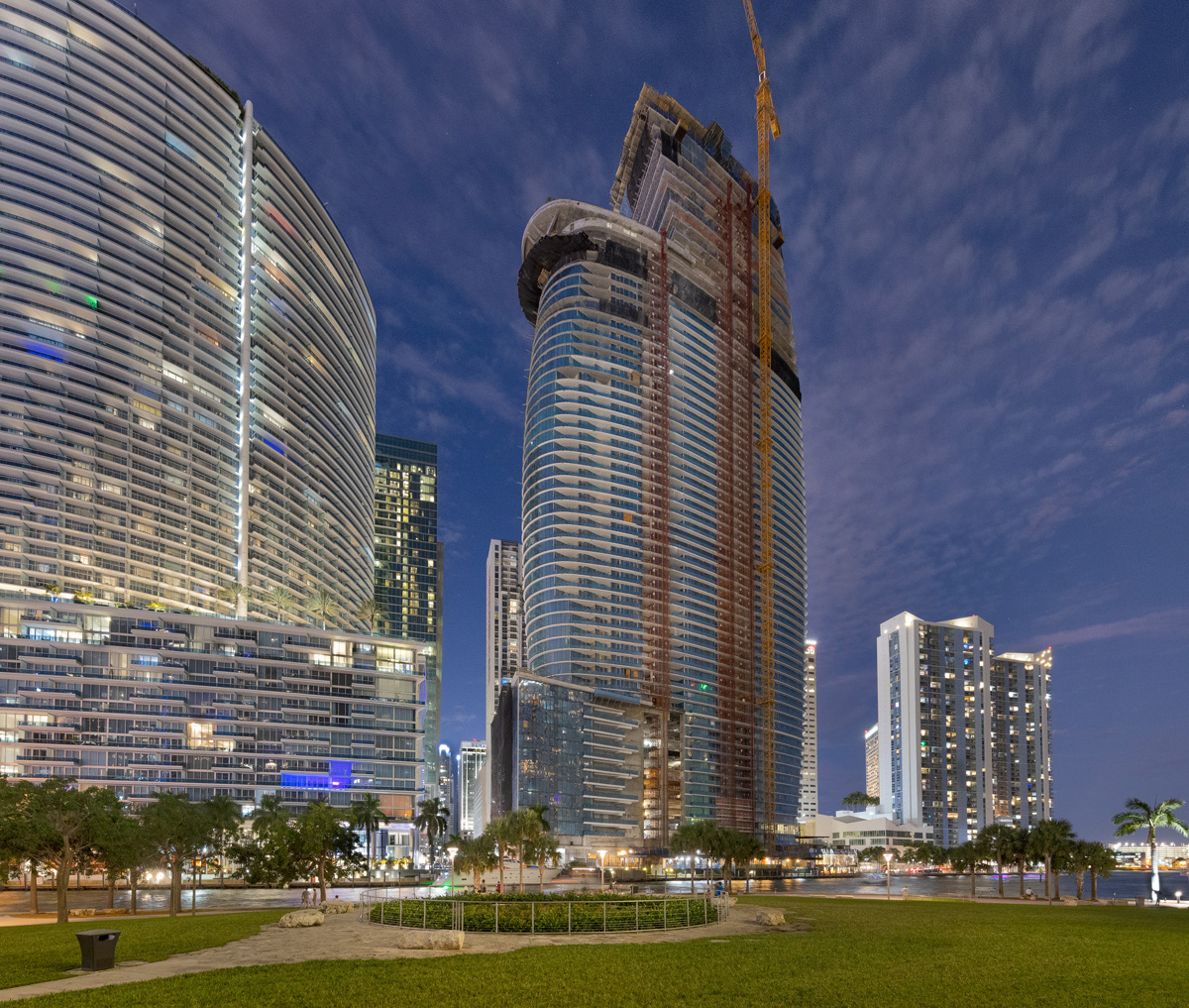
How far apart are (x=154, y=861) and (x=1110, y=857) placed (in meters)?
95.7

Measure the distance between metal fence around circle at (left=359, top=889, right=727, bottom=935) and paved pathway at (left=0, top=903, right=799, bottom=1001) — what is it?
92cm

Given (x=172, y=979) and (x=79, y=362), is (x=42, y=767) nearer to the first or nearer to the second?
(x=79, y=362)

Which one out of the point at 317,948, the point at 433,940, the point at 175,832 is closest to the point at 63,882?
the point at 175,832

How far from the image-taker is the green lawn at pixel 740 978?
91.7ft

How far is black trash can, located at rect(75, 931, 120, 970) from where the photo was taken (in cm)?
3384

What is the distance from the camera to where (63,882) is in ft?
212

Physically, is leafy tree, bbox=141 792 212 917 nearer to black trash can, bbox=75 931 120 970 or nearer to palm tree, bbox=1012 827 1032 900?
black trash can, bbox=75 931 120 970

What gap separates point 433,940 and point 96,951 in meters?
12.8

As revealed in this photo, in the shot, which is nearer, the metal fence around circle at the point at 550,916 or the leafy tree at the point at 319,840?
the metal fence around circle at the point at 550,916

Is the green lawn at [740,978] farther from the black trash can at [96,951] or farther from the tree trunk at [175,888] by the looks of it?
the tree trunk at [175,888]

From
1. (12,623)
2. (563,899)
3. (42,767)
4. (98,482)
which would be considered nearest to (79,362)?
(98,482)

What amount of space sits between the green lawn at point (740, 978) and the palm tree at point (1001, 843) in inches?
2713

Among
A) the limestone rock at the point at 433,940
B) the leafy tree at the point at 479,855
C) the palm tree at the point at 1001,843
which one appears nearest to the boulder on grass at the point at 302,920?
the limestone rock at the point at 433,940

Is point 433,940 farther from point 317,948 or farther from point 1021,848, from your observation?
point 1021,848
